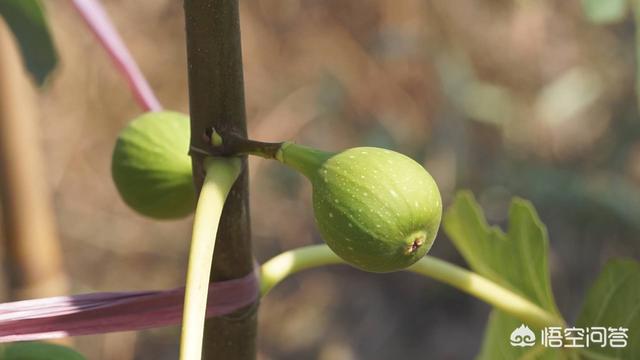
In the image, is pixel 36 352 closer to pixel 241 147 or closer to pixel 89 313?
pixel 89 313

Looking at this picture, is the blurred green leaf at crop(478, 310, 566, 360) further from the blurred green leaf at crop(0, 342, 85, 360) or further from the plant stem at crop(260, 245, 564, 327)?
the blurred green leaf at crop(0, 342, 85, 360)

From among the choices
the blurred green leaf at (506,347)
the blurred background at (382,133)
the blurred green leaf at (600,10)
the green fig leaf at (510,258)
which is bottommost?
the blurred background at (382,133)

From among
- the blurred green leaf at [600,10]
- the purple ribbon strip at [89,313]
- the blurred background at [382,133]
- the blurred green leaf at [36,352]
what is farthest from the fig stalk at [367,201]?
the blurred background at [382,133]

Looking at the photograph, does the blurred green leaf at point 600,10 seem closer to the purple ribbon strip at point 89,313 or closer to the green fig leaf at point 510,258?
the green fig leaf at point 510,258

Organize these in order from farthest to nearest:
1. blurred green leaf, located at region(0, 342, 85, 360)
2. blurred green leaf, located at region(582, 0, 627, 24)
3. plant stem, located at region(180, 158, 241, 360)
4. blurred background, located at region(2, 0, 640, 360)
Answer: blurred background, located at region(2, 0, 640, 360)
blurred green leaf, located at region(582, 0, 627, 24)
blurred green leaf, located at region(0, 342, 85, 360)
plant stem, located at region(180, 158, 241, 360)

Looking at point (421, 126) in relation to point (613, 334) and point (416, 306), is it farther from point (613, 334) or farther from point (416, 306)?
point (613, 334)

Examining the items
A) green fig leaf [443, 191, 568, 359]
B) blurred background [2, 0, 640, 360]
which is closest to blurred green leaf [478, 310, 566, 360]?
green fig leaf [443, 191, 568, 359]

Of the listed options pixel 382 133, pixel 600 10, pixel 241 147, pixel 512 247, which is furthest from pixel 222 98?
pixel 382 133
